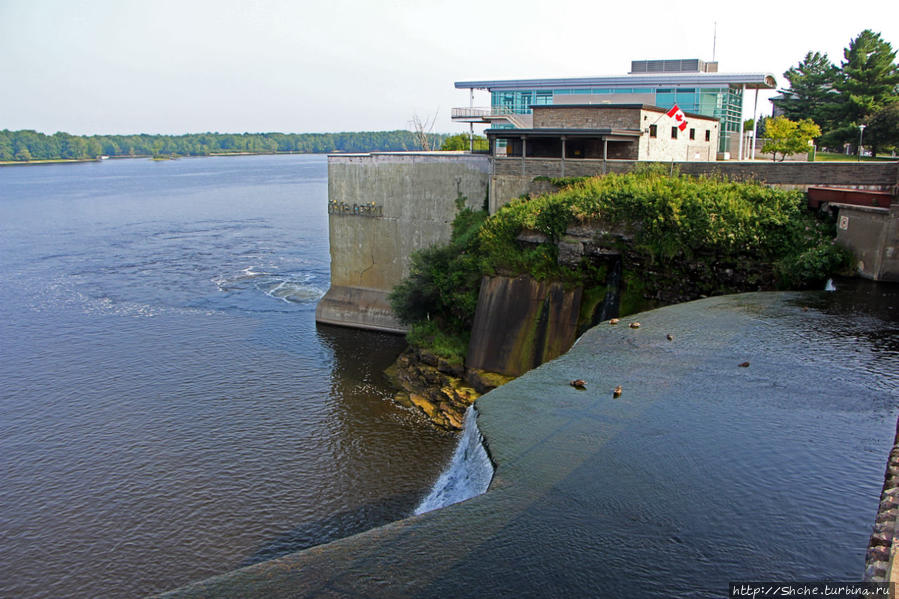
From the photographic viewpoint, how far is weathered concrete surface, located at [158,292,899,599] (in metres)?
9.35

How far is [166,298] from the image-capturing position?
4034cm

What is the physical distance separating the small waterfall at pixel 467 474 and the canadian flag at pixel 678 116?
20.9 metres

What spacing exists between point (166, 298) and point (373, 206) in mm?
14362

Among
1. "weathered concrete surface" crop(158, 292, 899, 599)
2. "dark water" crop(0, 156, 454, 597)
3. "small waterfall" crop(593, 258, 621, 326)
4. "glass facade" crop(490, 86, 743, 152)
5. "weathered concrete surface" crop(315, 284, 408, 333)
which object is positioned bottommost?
"dark water" crop(0, 156, 454, 597)

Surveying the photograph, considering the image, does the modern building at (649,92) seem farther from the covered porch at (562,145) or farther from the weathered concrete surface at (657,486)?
the weathered concrete surface at (657,486)

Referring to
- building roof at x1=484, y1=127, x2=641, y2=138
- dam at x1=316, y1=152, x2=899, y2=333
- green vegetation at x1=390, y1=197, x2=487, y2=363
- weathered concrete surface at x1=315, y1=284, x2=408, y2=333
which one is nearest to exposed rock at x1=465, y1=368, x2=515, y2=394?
green vegetation at x1=390, y1=197, x2=487, y2=363

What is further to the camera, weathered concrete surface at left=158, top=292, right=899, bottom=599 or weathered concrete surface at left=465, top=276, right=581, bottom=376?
weathered concrete surface at left=465, top=276, right=581, bottom=376

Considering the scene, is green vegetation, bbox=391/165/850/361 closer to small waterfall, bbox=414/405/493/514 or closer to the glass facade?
small waterfall, bbox=414/405/493/514

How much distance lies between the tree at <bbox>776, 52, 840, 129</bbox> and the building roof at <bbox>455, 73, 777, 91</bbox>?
1346cm

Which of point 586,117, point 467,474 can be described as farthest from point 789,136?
point 467,474

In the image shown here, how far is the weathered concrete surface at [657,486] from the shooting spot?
9352mm

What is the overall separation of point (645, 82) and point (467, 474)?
Answer: 3277 centimetres

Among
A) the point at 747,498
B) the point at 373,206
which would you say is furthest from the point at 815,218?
the point at 373,206

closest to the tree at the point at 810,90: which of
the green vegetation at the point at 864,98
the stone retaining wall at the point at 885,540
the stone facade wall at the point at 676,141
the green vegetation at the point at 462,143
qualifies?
the green vegetation at the point at 864,98
